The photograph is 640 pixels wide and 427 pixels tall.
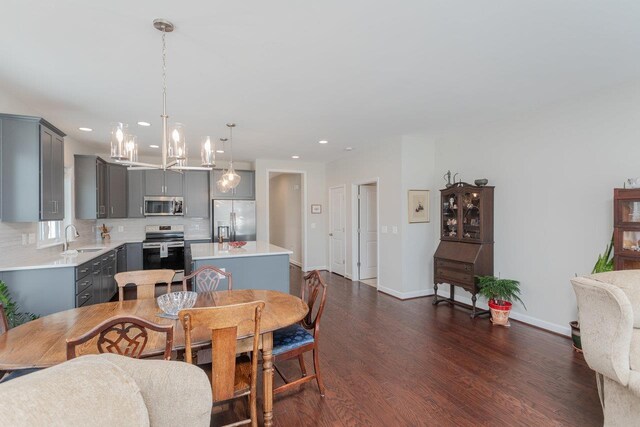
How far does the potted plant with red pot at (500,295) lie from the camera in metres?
3.73

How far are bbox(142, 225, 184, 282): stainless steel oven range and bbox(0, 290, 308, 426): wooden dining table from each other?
3751 mm

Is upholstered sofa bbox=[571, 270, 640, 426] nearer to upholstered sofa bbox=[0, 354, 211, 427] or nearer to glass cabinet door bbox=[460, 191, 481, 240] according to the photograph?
upholstered sofa bbox=[0, 354, 211, 427]

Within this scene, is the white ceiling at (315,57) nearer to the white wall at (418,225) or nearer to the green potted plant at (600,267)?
the white wall at (418,225)

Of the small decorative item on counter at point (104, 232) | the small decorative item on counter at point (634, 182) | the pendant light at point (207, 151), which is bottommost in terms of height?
the small decorative item on counter at point (104, 232)

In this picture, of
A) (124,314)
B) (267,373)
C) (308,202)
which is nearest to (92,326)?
(124,314)

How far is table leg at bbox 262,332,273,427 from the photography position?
1.89 m

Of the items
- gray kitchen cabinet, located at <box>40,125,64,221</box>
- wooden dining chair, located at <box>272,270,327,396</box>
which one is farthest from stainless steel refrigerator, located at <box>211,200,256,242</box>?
wooden dining chair, located at <box>272,270,327,396</box>

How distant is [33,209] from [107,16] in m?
2.23

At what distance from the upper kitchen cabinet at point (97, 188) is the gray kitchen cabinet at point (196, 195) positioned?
1106mm

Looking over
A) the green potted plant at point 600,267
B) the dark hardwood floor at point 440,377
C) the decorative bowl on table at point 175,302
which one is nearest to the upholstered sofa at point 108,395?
the decorative bowl on table at point 175,302

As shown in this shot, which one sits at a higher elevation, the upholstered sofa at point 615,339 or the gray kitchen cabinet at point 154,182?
the gray kitchen cabinet at point 154,182

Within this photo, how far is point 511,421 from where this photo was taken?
204cm

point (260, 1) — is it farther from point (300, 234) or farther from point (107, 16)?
point (300, 234)

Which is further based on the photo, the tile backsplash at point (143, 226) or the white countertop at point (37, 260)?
the tile backsplash at point (143, 226)
